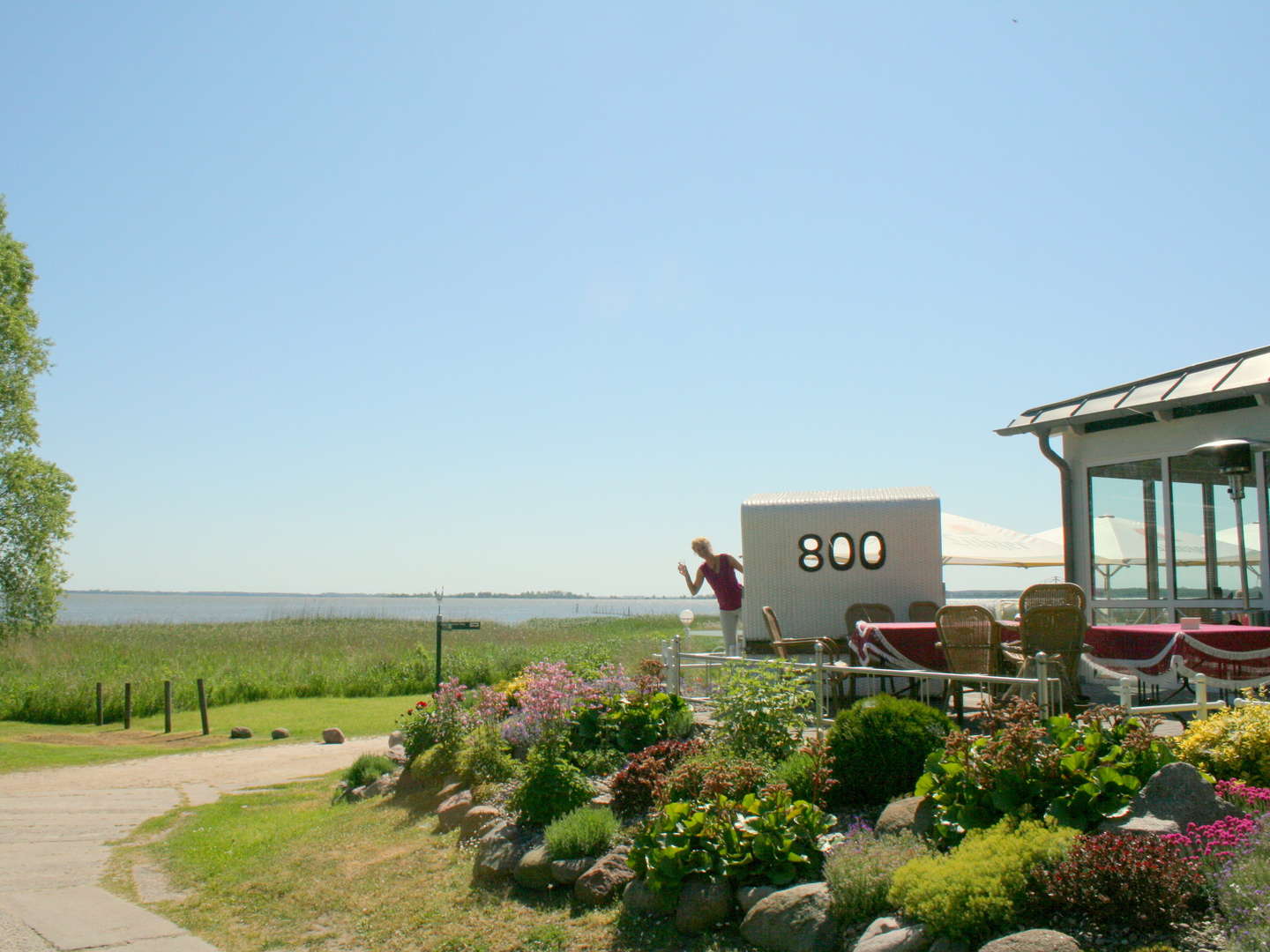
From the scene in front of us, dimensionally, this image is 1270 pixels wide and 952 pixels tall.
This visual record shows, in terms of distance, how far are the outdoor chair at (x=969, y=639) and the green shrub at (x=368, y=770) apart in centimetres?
657

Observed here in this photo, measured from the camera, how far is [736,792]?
5836mm

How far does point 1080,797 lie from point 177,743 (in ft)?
53.9

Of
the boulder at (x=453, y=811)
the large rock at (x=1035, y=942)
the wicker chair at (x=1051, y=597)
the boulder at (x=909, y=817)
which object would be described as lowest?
the boulder at (x=453, y=811)

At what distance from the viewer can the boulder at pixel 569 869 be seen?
20.3ft

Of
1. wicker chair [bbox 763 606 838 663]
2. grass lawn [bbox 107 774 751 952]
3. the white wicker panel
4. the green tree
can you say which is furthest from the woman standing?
the green tree

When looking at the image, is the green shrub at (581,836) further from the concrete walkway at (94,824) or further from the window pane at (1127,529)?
the window pane at (1127,529)

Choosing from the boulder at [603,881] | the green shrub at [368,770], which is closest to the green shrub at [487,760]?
the green shrub at [368,770]

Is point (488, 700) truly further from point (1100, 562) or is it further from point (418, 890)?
point (1100, 562)

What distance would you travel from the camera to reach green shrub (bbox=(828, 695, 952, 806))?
5.90 m

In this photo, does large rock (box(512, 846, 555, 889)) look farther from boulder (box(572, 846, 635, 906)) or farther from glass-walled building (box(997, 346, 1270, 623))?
glass-walled building (box(997, 346, 1270, 623))

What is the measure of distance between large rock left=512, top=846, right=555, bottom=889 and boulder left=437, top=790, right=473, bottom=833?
192 cm

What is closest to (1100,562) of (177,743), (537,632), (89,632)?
(177,743)

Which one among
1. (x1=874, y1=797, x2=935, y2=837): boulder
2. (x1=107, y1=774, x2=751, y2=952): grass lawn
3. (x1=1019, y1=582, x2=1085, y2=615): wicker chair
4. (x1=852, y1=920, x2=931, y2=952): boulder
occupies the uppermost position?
(x1=1019, y1=582, x2=1085, y2=615): wicker chair

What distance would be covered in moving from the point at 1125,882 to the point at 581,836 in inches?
134
